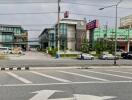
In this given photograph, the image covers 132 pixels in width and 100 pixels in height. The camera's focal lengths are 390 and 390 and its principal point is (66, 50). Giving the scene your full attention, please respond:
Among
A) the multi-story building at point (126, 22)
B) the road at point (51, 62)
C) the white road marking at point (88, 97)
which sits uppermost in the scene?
the multi-story building at point (126, 22)

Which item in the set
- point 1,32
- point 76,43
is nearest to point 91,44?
point 76,43

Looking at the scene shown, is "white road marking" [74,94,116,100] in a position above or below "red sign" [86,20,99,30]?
below

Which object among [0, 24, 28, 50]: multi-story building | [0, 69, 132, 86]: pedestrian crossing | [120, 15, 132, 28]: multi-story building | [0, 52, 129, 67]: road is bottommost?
[0, 52, 129, 67]: road

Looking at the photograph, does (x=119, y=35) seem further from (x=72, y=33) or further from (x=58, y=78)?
(x=58, y=78)

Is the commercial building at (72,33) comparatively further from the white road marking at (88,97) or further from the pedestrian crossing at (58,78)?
the white road marking at (88,97)

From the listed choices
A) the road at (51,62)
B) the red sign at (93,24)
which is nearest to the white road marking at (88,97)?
the road at (51,62)

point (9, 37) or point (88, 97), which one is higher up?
point (9, 37)

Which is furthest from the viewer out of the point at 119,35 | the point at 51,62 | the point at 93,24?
the point at 119,35

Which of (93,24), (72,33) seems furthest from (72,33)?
(93,24)

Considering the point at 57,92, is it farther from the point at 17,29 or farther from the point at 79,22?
the point at 17,29

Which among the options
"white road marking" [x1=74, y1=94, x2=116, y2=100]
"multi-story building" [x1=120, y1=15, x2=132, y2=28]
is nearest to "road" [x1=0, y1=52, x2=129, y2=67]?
"white road marking" [x1=74, y1=94, x2=116, y2=100]

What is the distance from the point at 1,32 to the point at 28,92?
13758 cm

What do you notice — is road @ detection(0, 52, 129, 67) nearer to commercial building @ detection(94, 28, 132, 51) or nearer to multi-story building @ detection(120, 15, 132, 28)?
commercial building @ detection(94, 28, 132, 51)

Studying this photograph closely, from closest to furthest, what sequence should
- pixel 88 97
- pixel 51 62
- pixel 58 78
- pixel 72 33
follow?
pixel 88 97, pixel 58 78, pixel 51 62, pixel 72 33
